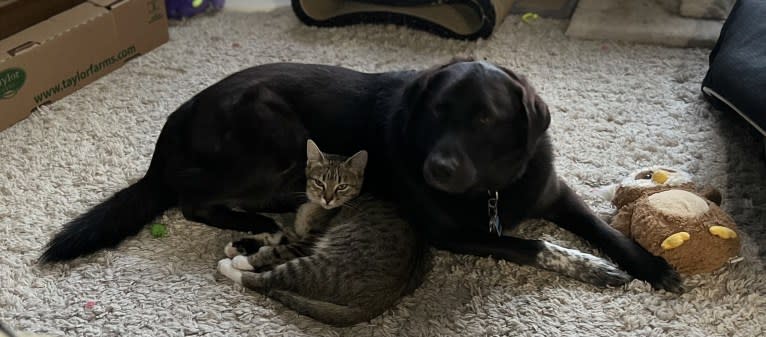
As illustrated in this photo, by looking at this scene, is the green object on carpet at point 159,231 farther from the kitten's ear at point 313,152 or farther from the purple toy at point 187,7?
the purple toy at point 187,7

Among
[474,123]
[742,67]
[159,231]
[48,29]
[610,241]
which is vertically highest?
[474,123]

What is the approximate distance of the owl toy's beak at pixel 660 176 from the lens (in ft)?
6.46

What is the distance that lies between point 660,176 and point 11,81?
2.01 m

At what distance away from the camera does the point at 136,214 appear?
2.03 meters

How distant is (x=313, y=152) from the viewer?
1929mm

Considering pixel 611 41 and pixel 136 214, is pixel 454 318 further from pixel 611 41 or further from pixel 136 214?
pixel 611 41

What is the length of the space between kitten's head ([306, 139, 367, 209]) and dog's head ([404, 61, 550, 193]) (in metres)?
0.23

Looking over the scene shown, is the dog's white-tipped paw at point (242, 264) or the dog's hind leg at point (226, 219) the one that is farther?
the dog's hind leg at point (226, 219)

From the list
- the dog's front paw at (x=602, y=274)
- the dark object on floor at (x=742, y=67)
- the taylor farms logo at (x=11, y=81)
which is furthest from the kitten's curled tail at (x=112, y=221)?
the dark object on floor at (x=742, y=67)

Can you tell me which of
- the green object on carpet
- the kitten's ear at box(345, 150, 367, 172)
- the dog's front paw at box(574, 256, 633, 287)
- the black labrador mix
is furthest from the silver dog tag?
the green object on carpet

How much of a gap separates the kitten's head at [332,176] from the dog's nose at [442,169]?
27cm

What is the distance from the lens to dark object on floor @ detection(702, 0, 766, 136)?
210 centimetres

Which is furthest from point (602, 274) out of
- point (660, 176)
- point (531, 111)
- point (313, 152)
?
point (313, 152)

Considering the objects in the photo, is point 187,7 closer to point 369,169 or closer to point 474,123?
point 369,169
